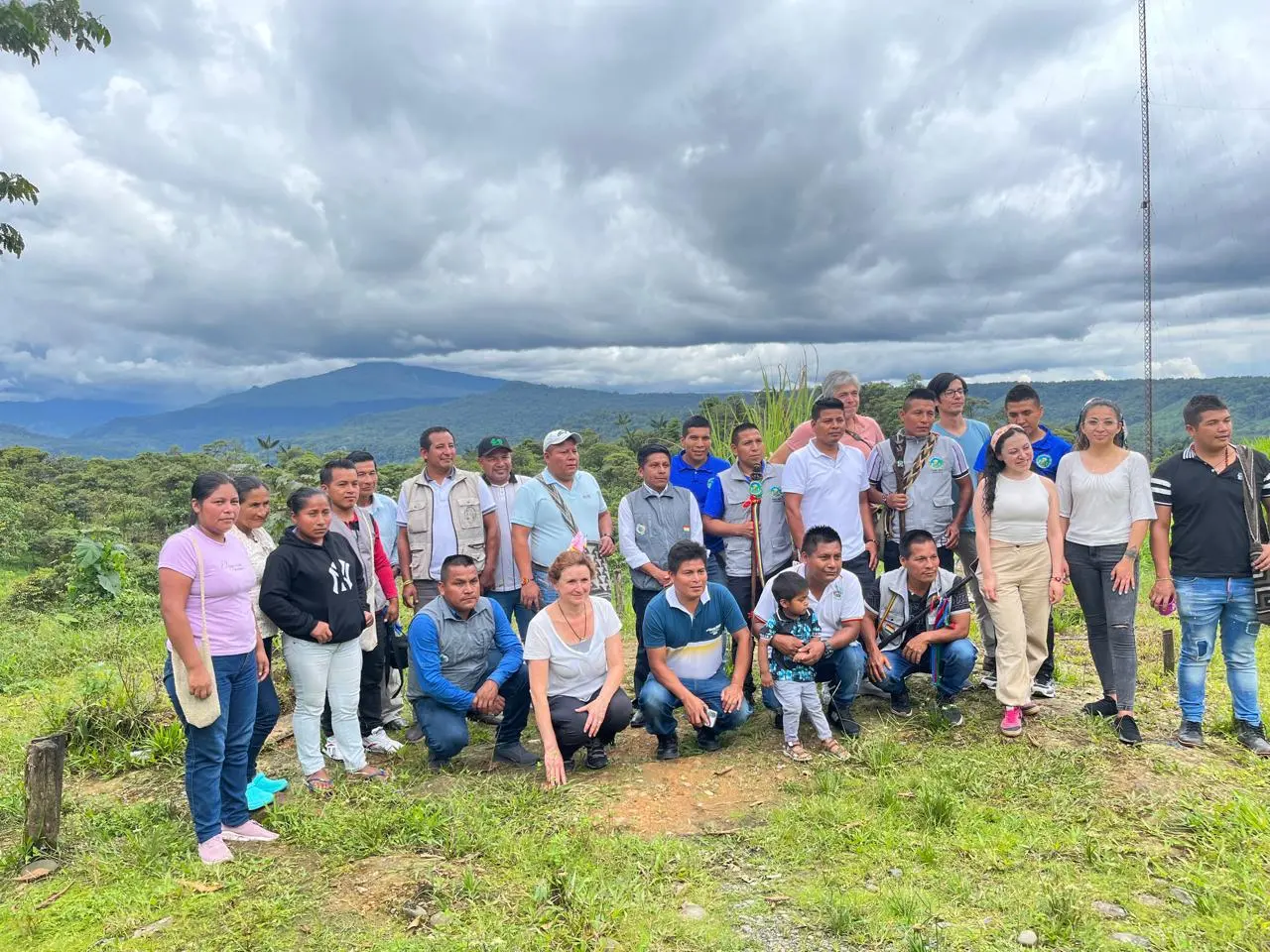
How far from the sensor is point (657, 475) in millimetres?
5973

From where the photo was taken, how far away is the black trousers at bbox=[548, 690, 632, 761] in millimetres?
5180

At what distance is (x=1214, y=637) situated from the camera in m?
5.23

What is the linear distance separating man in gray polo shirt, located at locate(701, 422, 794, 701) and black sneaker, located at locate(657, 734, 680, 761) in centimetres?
96

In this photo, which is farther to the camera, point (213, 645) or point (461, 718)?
point (461, 718)

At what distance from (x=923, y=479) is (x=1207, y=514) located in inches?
69.5

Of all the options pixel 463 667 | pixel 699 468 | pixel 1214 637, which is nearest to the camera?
pixel 1214 637

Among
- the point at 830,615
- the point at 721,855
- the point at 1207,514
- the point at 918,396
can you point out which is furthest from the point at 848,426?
the point at 721,855

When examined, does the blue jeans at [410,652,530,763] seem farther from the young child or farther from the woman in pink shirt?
the woman in pink shirt

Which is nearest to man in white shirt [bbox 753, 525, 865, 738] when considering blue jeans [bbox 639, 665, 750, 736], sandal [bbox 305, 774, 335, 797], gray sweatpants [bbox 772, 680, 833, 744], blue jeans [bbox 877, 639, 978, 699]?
gray sweatpants [bbox 772, 680, 833, 744]

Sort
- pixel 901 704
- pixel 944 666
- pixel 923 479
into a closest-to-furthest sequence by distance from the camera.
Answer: pixel 944 666, pixel 923 479, pixel 901 704

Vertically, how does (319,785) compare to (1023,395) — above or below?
below

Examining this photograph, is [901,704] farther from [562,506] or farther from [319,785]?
[319,785]

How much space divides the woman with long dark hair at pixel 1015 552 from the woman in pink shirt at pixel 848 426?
1.05m

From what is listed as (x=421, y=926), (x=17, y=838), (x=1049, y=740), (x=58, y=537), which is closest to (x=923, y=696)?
(x=1049, y=740)
